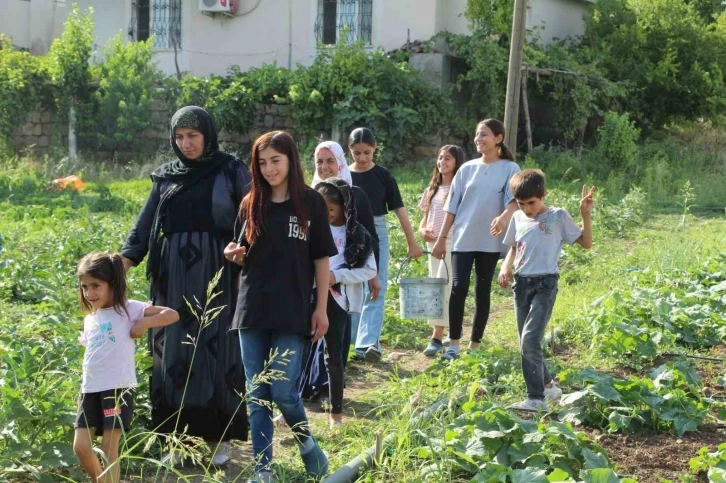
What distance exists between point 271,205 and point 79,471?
1.58 meters

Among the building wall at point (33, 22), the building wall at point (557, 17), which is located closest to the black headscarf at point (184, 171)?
the building wall at point (557, 17)

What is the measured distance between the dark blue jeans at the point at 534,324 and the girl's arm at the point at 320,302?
1601 mm

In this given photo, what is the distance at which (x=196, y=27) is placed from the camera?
74.9 feet

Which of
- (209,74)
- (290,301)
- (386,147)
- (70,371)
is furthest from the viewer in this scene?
(209,74)

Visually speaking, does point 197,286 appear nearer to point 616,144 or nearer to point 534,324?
point 534,324

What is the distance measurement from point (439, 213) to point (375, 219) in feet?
2.17

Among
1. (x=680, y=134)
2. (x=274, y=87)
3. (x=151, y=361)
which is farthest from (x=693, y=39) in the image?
(x=151, y=361)

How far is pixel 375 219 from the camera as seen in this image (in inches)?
300

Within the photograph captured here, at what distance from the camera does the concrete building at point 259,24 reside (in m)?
21.0

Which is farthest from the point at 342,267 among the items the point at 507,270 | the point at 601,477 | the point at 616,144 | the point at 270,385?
the point at 616,144

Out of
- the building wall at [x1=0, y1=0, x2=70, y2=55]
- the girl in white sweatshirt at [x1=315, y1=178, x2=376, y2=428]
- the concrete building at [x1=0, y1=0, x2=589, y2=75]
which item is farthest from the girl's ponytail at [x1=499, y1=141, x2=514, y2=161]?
the building wall at [x1=0, y1=0, x2=70, y2=55]

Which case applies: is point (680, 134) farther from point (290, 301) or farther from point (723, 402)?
point (290, 301)

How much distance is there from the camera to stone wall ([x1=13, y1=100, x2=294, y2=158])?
21.3m

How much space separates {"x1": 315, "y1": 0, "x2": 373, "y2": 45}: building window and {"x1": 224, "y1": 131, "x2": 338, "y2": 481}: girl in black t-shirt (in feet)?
54.0
